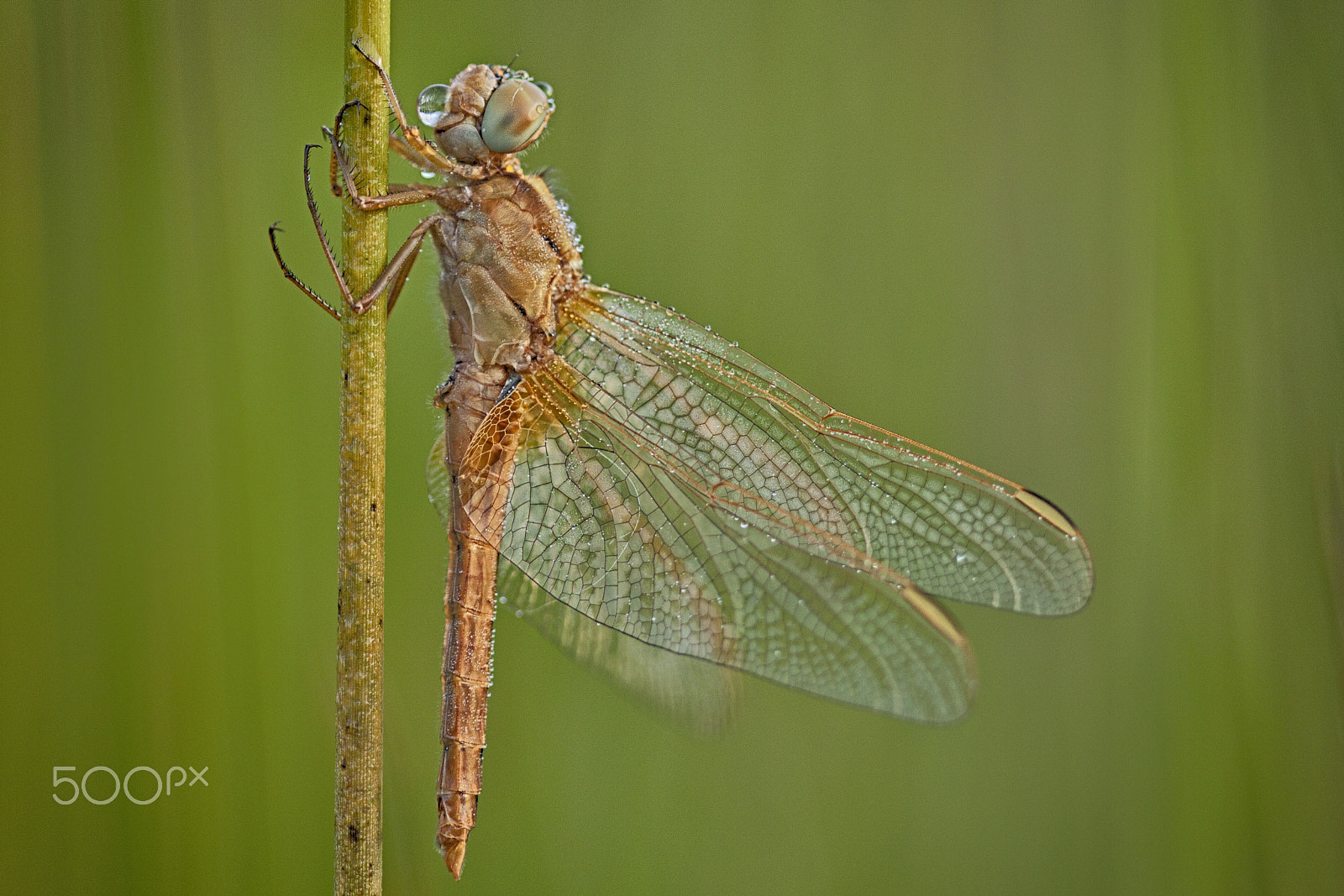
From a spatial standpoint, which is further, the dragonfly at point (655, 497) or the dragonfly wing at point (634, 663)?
the dragonfly wing at point (634, 663)

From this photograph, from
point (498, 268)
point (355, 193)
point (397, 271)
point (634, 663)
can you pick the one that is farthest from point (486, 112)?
point (634, 663)

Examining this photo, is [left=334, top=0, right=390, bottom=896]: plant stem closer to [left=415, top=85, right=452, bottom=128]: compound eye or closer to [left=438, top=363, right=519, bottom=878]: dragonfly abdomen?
[left=438, top=363, right=519, bottom=878]: dragonfly abdomen

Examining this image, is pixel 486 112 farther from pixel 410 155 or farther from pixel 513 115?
pixel 410 155

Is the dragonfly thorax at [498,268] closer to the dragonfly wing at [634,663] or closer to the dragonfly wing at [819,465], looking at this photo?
the dragonfly wing at [819,465]

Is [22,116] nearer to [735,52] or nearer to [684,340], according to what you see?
[684,340]

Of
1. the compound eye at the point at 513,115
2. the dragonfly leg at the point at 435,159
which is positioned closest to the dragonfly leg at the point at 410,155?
the dragonfly leg at the point at 435,159

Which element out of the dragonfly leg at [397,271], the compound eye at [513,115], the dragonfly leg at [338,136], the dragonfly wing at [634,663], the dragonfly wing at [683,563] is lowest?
the dragonfly wing at [634,663]

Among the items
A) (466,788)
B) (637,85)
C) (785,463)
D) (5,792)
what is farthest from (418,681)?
(637,85)
